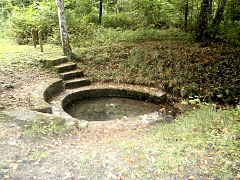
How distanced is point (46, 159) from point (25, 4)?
2046 centimetres

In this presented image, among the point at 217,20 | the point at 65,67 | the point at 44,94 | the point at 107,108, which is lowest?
the point at 107,108

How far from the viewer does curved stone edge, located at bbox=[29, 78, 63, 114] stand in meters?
8.20

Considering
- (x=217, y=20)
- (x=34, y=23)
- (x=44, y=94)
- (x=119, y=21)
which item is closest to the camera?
(x=44, y=94)

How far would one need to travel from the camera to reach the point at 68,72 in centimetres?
1162

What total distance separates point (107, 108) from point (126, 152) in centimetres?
505

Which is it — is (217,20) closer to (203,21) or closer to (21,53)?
(203,21)

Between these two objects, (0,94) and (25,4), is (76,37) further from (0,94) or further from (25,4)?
(25,4)

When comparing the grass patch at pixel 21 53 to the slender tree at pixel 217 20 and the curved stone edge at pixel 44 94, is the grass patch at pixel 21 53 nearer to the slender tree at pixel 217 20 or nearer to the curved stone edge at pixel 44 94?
the curved stone edge at pixel 44 94

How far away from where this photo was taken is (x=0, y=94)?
8656 mm

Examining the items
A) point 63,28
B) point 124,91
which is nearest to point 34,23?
point 63,28

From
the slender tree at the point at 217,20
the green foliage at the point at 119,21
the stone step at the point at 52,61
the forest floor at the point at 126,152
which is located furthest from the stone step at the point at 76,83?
the green foliage at the point at 119,21

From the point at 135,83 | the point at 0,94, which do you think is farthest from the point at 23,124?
the point at 135,83

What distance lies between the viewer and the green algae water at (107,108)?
9.57 metres

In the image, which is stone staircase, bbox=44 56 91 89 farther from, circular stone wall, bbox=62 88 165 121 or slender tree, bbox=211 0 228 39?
slender tree, bbox=211 0 228 39
